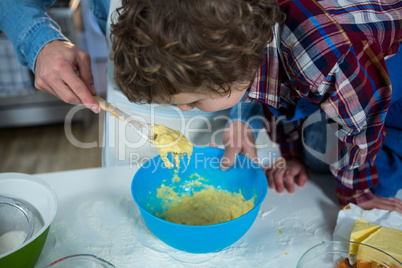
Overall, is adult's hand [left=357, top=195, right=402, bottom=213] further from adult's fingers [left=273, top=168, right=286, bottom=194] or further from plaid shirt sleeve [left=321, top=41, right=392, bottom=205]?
adult's fingers [left=273, top=168, right=286, bottom=194]

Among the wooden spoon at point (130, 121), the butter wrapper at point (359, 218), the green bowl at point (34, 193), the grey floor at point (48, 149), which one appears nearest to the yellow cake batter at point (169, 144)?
the wooden spoon at point (130, 121)

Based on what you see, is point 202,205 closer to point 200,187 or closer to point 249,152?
point 200,187

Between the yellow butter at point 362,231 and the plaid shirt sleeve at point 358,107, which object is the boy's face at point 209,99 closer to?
the plaid shirt sleeve at point 358,107

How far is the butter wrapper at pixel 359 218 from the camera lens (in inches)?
29.8

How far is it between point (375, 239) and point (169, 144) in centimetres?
44

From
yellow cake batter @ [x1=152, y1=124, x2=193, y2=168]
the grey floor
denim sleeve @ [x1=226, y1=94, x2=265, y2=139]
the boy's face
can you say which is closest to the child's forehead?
the boy's face

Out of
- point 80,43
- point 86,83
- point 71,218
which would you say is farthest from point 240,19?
point 80,43

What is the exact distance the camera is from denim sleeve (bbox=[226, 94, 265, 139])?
101cm

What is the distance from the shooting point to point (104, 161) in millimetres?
1196

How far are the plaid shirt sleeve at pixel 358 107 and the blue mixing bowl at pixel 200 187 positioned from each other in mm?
199

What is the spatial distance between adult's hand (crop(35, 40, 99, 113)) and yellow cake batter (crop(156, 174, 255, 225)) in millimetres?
271

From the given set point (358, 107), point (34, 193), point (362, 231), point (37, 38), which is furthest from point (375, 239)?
point (37, 38)

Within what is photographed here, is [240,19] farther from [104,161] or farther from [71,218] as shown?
[104,161]

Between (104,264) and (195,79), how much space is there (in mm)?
346
